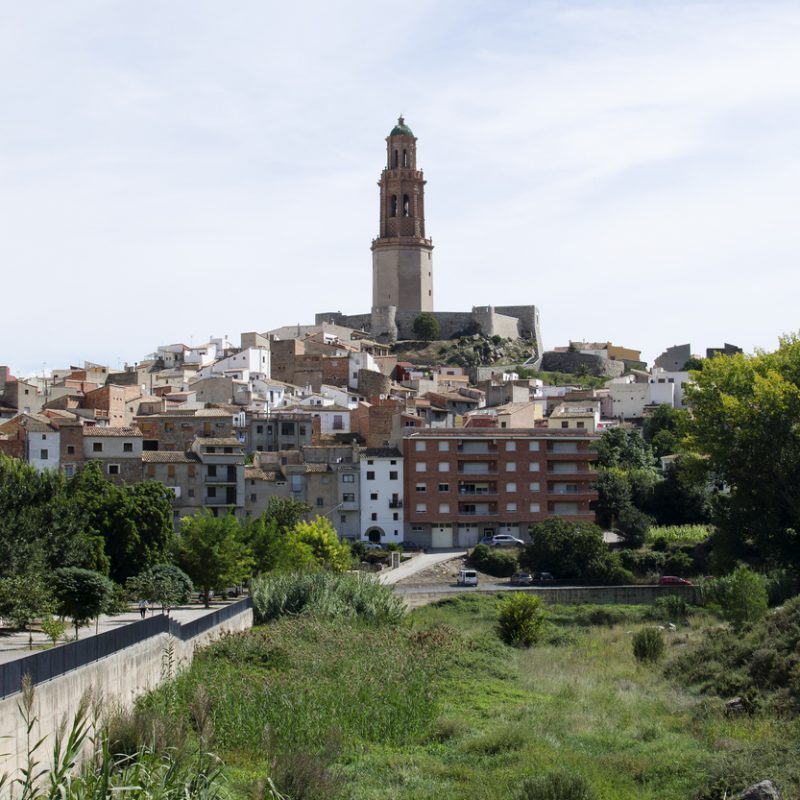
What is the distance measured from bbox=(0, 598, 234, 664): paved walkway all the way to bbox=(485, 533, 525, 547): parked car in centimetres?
1809

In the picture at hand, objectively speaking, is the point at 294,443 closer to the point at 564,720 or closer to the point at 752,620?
the point at 752,620

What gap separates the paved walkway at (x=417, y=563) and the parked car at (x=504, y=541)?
4.36ft

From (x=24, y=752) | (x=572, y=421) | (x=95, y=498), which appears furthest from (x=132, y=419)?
(x=24, y=752)

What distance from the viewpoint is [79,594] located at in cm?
2908

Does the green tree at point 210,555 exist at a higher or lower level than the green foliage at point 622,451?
lower

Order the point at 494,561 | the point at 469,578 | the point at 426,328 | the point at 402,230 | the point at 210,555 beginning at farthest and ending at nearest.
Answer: the point at 402,230 → the point at 426,328 → the point at 494,561 → the point at 469,578 → the point at 210,555

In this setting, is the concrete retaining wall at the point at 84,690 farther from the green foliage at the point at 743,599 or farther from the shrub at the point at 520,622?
the green foliage at the point at 743,599

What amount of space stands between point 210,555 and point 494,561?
1595cm

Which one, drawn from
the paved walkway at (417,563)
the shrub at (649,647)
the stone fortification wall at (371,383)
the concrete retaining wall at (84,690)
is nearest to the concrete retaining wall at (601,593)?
the paved walkway at (417,563)

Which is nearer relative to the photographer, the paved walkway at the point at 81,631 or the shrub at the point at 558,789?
the shrub at the point at 558,789

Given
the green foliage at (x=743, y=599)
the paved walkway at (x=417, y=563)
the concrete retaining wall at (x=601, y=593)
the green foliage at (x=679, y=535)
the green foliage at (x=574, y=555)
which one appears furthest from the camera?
the green foliage at (x=679, y=535)

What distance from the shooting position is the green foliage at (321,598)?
32.7 metres

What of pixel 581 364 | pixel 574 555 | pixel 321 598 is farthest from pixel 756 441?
pixel 581 364

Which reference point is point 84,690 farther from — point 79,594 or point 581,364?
point 581,364
